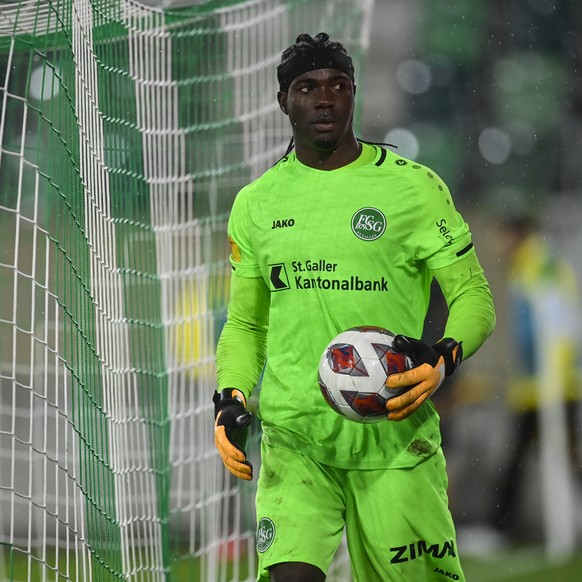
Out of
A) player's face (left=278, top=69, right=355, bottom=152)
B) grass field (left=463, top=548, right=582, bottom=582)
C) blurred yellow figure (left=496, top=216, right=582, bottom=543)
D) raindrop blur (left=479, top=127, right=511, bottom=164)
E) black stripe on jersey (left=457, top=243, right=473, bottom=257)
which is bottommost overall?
grass field (left=463, top=548, right=582, bottom=582)

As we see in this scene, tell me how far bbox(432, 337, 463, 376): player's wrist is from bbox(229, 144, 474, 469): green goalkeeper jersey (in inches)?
8.2

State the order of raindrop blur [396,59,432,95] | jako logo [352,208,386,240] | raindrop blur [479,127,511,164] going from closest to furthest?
jako logo [352,208,386,240] → raindrop blur [479,127,511,164] → raindrop blur [396,59,432,95]

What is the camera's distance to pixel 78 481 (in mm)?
4078

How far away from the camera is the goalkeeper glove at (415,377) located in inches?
123

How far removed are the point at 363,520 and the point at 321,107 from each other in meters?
1.17

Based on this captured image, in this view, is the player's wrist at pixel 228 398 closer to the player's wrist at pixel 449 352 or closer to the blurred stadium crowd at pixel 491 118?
the player's wrist at pixel 449 352

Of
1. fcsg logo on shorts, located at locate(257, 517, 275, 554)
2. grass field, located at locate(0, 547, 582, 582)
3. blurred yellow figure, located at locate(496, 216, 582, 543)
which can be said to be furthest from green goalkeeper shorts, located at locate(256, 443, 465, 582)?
blurred yellow figure, located at locate(496, 216, 582, 543)

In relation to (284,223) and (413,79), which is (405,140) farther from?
(284,223)

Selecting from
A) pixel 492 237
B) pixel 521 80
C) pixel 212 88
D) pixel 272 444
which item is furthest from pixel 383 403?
pixel 521 80

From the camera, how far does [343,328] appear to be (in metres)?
3.45

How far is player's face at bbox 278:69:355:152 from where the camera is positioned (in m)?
→ 3.51

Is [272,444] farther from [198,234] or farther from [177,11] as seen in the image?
[177,11]

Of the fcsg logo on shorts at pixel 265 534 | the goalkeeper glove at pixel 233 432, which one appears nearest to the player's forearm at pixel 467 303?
the goalkeeper glove at pixel 233 432

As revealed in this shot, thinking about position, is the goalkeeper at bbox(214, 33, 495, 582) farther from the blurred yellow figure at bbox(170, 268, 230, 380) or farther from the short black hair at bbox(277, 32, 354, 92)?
the blurred yellow figure at bbox(170, 268, 230, 380)
